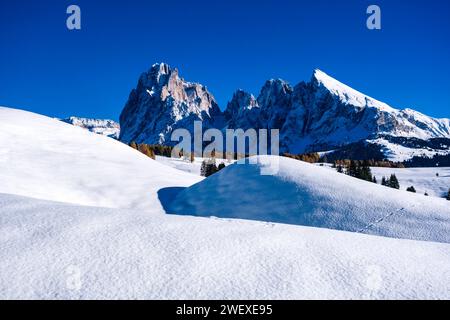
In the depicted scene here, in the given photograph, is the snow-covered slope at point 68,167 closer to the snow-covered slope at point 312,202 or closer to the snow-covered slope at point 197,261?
Result: the snow-covered slope at point 312,202

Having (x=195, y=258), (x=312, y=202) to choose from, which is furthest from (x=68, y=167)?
(x=195, y=258)

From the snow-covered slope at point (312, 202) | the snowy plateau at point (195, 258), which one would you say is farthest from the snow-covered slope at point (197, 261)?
the snow-covered slope at point (312, 202)

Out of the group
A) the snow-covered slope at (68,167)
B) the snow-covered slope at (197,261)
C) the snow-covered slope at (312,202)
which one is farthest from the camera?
the snow-covered slope at (68,167)

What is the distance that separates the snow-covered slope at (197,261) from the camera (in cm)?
481

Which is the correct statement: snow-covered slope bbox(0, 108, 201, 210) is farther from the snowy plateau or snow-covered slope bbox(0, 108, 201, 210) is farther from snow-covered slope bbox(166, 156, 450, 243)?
the snowy plateau

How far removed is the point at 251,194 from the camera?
709 inches

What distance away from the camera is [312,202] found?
608 inches

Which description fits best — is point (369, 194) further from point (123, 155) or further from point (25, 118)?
point (25, 118)

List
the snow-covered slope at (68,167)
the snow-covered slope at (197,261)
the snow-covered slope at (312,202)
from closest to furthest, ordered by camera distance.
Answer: the snow-covered slope at (197,261) < the snow-covered slope at (312,202) < the snow-covered slope at (68,167)

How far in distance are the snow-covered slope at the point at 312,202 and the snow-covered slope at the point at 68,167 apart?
311 centimetres

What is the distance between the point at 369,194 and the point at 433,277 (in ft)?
34.4

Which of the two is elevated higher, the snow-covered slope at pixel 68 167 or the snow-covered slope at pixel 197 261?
the snow-covered slope at pixel 68 167

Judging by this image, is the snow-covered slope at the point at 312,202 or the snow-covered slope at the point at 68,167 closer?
the snow-covered slope at the point at 312,202
